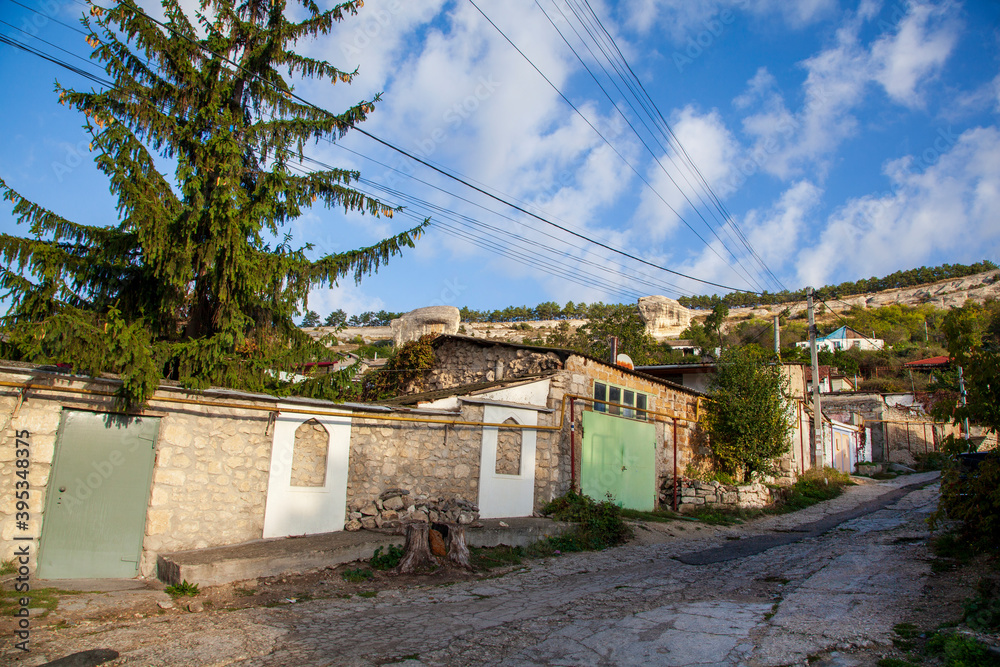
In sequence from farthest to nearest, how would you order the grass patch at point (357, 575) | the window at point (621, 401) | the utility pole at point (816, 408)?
the utility pole at point (816, 408)
the window at point (621, 401)
the grass patch at point (357, 575)

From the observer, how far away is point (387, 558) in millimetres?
8367

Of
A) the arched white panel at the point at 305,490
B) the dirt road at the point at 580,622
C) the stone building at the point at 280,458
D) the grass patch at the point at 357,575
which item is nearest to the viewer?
the dirt road at the point at 580,622

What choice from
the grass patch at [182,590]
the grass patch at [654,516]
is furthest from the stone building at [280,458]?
the grass patch at [182,590]

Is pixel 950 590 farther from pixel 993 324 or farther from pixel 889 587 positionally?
pixel 993 324

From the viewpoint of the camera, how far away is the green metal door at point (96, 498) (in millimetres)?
6836

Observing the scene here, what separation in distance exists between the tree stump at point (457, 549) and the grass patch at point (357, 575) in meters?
1.28

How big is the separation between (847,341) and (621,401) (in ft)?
216

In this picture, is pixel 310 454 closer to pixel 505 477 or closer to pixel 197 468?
pixel 197 468

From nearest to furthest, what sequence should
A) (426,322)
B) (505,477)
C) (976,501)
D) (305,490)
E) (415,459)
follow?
(976,501)
(305,490)
(415,459)
(505,477)
(426,322)

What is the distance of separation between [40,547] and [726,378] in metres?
18.1

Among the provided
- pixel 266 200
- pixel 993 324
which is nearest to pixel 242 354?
pixel 266 200

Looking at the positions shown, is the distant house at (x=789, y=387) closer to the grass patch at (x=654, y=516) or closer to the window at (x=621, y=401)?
the window at (x=621, y=401)

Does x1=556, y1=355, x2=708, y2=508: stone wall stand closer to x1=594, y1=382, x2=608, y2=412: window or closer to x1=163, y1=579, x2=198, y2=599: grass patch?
x1=594, y1=382, x2=608, y2=412: window

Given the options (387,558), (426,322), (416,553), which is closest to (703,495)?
(416,553)
